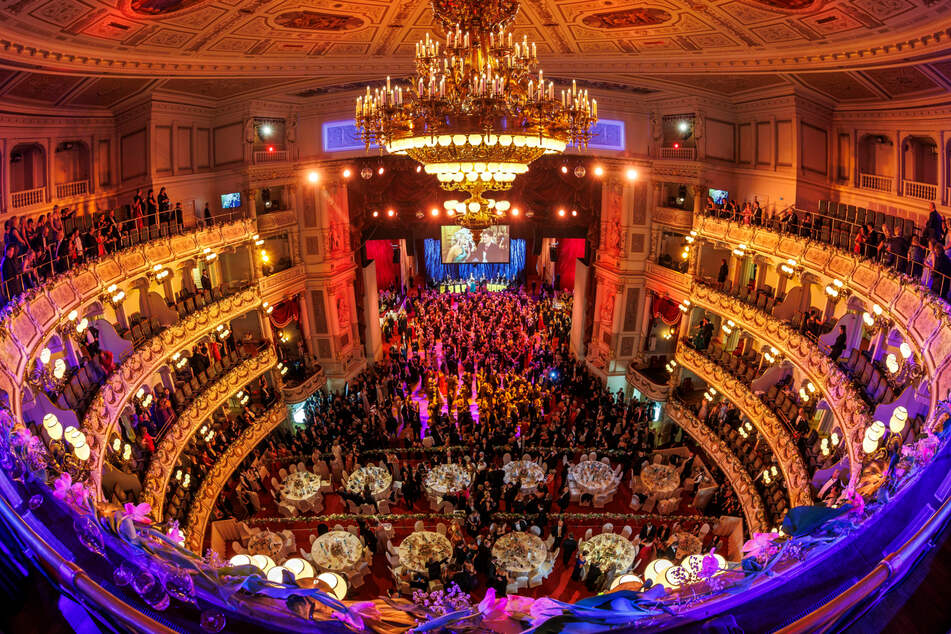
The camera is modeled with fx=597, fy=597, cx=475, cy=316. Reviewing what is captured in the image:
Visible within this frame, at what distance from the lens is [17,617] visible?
10.6ft

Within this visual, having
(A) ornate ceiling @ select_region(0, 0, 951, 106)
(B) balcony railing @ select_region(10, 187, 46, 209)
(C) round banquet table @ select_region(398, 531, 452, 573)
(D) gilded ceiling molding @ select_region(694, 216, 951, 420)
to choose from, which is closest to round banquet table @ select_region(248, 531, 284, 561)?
(C) round banquet table @ select_region(398, 531, 452, 573)

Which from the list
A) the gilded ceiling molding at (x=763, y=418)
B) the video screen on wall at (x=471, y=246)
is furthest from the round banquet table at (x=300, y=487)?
the video screen on wall at (x=471, y=246)

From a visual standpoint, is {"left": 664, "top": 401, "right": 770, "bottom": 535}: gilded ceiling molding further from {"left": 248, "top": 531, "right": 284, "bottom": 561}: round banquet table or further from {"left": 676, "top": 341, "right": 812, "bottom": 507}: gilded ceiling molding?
{"left": 248, "top": 531, "right": 284, "bottom": 561}: round banquet table

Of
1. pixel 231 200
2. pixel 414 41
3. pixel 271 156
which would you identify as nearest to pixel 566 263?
pixel 271 156

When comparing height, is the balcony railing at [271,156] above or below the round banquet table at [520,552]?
above

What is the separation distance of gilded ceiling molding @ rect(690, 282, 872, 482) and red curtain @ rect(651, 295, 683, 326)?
1.74m

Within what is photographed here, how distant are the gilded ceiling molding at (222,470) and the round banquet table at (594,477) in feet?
27.7

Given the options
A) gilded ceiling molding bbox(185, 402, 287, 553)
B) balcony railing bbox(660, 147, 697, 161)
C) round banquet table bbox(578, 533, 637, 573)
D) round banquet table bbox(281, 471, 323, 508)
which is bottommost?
round banquet table bbox(578, 533, 637, 573)

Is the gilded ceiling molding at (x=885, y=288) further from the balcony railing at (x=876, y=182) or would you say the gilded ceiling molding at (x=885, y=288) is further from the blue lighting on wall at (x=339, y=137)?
the blue lighting on wall at (x=339, y=137)

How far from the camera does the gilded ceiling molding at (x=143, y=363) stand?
9.66 m

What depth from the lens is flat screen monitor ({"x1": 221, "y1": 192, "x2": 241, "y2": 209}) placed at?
18.3m

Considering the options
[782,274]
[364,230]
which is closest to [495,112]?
[782,274]

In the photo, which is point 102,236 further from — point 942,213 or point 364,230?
point 942,213

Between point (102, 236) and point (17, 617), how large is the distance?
1081cm
